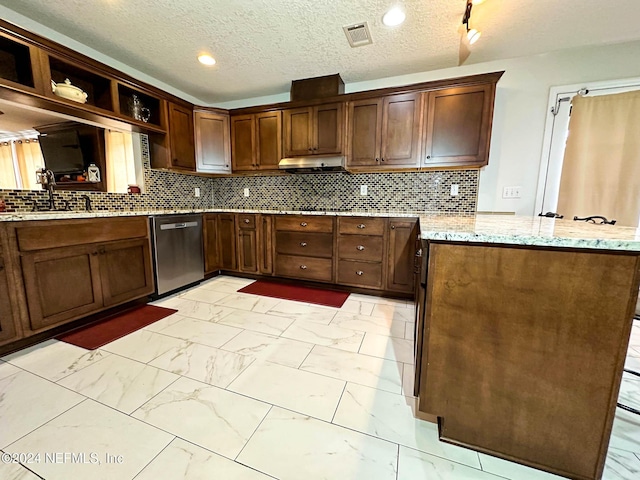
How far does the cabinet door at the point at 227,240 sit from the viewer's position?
333 cm

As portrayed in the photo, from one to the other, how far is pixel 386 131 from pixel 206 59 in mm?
1946

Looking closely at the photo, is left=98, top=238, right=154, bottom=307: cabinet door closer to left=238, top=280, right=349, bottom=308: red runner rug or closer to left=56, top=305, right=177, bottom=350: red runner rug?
left=56, top=305, right=177, bottom=350: red runner rug

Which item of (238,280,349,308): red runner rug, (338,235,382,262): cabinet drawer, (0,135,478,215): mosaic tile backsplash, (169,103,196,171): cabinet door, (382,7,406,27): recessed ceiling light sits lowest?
(238,280,349,308): red runner rug

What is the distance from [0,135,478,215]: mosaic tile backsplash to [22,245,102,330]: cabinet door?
683mm

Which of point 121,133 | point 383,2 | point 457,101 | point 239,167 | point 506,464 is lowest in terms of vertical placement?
point 506,464

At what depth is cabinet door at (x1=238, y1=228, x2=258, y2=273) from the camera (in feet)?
10.7

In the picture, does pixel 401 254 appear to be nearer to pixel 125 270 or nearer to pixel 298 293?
pixel 298 293

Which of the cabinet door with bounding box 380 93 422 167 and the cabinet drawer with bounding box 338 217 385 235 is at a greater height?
the cabinet door with bounding box 380 93 422 167

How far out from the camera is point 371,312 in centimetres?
241

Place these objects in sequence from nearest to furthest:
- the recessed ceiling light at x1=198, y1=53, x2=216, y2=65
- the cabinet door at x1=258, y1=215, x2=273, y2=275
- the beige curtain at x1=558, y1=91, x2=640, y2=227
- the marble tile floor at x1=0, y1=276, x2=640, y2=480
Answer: the marble tile floor at x1=0, y1=276, x2=640, y2=480
the beige curtain at x1=558, y1=91, x2=640, y2=227
the recessed ceiling light at x1=198, y1=53, x2=216, y2=65
the cabinet door at x1=258, y1=215, x2=273, y2=275

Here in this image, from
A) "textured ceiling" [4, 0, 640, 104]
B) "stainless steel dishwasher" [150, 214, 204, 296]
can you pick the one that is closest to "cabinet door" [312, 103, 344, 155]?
"textured ceiling" [4, 0, 640, 104]

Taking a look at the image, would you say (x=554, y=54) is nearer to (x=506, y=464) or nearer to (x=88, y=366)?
(x=506, y=464)


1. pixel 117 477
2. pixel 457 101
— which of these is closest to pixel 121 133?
pixel 117 477

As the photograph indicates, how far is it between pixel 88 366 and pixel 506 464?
7.20 ft
